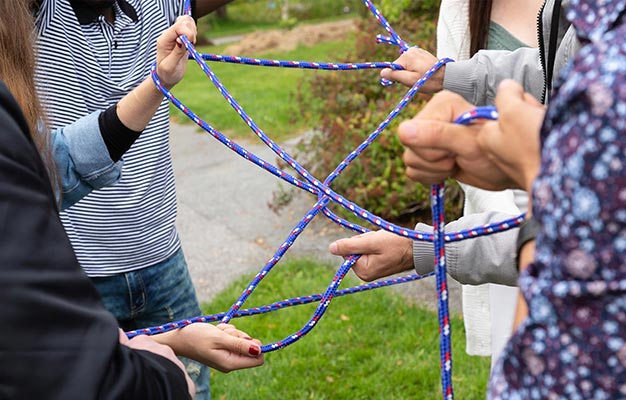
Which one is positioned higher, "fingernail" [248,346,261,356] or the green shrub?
"fingernail" [248,346,261,356]

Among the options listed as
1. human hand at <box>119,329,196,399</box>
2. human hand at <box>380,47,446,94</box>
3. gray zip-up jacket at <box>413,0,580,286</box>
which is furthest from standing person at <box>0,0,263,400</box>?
human hand at <box>380,47,446,94</box>

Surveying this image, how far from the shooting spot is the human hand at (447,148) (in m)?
1.00

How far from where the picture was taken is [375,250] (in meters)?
1.81

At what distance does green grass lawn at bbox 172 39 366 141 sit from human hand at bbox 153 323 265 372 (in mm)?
5081

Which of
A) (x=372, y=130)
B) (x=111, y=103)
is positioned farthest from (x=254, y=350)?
(x=372, y=130)

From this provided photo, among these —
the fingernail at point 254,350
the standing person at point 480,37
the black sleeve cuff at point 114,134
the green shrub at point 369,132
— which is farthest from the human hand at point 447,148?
the green shrub at point 369,132

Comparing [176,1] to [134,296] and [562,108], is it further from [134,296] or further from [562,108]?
→ [562,108]

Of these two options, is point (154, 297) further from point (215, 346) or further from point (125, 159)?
point (215, 346)

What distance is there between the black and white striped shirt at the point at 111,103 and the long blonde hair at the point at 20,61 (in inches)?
17.2

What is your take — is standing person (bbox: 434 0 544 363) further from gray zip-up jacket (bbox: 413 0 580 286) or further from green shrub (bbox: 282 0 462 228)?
green shrub (bbox: 282 0 462 228)

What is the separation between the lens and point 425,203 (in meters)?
5.05

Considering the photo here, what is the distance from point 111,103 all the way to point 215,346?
0.99 meters

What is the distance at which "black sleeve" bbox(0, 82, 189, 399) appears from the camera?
101 cm

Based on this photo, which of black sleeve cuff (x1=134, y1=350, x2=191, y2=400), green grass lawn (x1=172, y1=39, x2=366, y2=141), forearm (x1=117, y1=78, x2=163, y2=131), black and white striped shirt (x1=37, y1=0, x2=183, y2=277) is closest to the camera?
black sleeve cuff (x1=134, y1=350, x2=191, y2=400)
